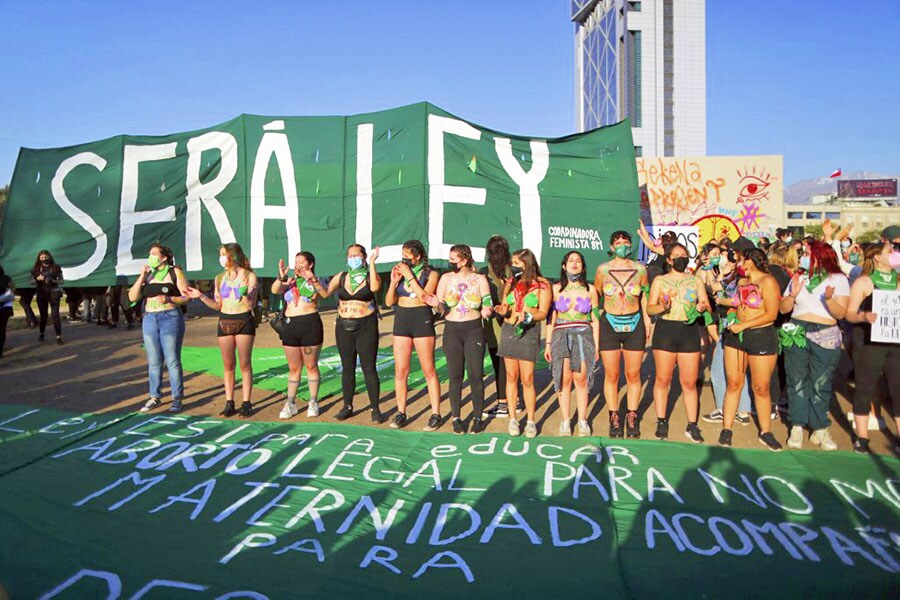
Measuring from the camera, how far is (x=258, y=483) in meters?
4.83

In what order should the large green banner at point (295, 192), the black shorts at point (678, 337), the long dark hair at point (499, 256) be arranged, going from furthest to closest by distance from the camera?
the large green banner at point (295, 192) < the long dark hair at point (499, 256) < the black shorts at point (678, 337)

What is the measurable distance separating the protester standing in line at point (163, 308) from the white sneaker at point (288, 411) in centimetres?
116

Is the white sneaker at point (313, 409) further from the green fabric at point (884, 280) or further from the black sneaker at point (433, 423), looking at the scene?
the green fabric at point (884, 280)

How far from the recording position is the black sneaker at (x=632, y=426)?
6.00m

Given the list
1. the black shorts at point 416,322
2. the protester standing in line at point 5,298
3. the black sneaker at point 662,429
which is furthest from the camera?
the protester standing in line at point 5,298

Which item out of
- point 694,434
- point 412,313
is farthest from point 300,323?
point 694,434

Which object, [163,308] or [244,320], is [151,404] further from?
[244,320]

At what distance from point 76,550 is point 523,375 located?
385 cm

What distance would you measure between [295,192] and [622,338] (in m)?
4.82

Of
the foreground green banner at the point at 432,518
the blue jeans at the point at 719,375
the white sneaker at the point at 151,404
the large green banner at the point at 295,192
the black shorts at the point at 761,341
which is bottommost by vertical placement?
the foreground green banner at the point at 432,518

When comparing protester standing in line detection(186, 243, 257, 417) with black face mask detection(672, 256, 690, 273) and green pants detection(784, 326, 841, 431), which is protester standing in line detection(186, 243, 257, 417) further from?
green pants detection(784, 326, 841, 431)

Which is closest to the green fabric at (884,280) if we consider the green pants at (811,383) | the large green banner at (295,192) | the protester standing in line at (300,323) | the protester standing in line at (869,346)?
the protester standing in line at (869,346)

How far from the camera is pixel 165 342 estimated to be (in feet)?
23.2

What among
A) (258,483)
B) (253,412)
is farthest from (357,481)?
(253,412)
